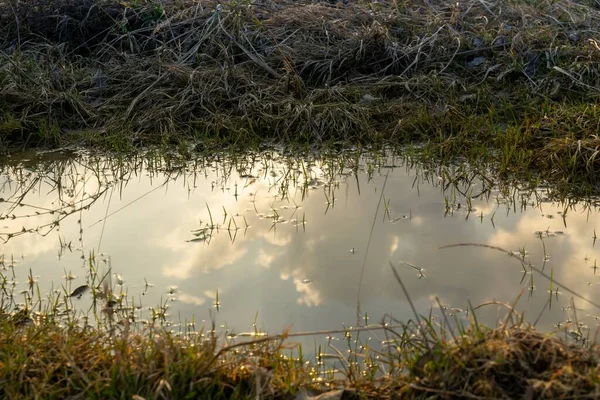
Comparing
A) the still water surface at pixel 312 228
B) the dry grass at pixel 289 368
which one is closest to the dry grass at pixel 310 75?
the still water surface at pixel 312 228

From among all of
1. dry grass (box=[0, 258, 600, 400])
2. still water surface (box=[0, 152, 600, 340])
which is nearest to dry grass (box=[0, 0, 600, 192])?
still water surface (box=[0, 152, 600, 340])

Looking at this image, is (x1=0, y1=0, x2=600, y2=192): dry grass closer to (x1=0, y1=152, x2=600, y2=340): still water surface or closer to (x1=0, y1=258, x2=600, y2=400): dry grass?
(x1=0, y1=152, x2=600, y2=340): still water surface

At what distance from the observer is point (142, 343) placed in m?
2.17

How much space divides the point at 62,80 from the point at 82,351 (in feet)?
12.7

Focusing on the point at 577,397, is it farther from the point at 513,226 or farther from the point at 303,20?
the point at 303,20

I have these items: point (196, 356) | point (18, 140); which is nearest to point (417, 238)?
point (196, 356)

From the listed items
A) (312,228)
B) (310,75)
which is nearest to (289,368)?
(312,228)

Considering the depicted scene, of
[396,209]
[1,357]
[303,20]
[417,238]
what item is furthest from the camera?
[303,20]

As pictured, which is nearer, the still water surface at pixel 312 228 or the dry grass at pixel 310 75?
the still water surface at pixel 312 228

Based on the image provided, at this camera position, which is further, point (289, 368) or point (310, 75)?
point (310, 75)

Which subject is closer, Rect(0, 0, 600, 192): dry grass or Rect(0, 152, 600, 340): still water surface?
Rect(0, 152, 600, 340): still water surface

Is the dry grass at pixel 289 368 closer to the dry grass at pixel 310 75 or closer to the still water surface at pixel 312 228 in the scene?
Answer: the still water surface at pixel 312 228

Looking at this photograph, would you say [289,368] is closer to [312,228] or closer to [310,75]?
[312,228]

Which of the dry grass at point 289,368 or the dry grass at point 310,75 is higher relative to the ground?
the dry grass at point 310,75
